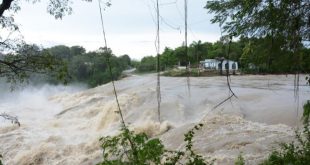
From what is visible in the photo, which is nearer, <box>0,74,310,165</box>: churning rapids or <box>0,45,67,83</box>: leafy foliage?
<box>0,45,67,83</box>: leafy foliage

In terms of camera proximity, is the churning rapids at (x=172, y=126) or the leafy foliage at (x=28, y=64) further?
the churning rapids at (x=172, y=126)

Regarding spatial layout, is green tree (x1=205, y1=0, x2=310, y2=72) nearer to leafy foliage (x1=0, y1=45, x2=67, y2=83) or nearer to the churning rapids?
leafy foliage (x1=0, y1=45, x2=67, y2=83)

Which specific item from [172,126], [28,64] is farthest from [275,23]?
[172,126]

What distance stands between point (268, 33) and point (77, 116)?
15351mm

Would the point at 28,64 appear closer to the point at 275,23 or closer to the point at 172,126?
the point at 275,23

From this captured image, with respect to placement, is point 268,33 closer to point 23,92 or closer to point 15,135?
point 15,135

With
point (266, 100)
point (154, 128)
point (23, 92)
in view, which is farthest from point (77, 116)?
point (23, 92)

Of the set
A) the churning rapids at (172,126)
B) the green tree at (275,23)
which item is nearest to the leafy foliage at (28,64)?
the green tree at (275,23)

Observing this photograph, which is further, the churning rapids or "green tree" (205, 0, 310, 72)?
the churning rapids

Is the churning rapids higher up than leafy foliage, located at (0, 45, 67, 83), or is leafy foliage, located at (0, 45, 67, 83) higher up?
leafy foliage, located at (0, 45, 67, 83)

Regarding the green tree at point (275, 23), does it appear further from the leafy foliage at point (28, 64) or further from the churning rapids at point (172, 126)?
the churning rapids at point (172, 126)

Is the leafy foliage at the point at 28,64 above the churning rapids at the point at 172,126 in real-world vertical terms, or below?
above

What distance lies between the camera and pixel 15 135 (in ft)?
52.9

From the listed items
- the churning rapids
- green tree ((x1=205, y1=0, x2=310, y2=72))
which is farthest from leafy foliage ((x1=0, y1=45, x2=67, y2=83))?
the churning rapids
